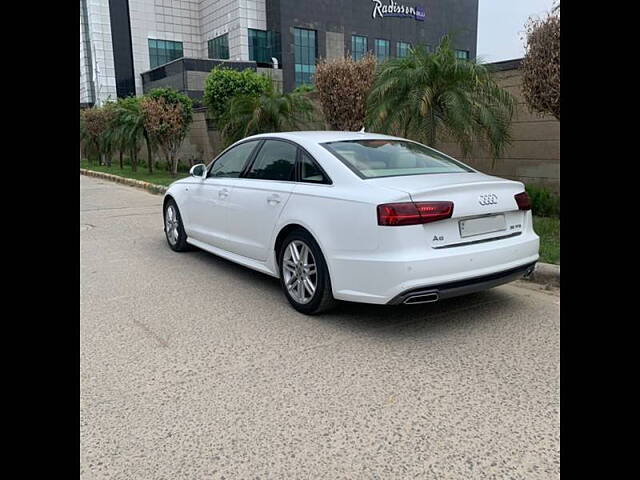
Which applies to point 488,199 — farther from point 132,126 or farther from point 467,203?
point 132,126

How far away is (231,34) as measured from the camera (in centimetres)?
5541

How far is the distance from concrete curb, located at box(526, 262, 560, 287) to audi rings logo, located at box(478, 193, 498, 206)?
1487 mm

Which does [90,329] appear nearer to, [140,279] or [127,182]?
[140,279]

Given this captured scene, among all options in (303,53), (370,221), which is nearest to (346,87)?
(370,221)

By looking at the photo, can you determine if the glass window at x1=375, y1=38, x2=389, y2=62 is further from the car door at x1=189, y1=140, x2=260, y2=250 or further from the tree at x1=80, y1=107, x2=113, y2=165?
the car door at x1=189, y1=140, x2=260, y2=250

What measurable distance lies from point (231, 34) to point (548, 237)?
54237 millimetres

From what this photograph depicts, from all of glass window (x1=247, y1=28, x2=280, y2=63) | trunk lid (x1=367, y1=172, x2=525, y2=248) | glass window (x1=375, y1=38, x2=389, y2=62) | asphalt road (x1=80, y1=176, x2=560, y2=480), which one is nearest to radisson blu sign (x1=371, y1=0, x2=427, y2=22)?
glass window (x1=375, y1=38, x2=389, y2=62)

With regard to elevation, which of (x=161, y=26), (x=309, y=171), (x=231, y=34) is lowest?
(x=309, y=171)

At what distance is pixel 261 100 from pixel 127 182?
697 cm

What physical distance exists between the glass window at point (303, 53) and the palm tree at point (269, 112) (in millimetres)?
41541

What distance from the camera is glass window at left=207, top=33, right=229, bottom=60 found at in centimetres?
5669
